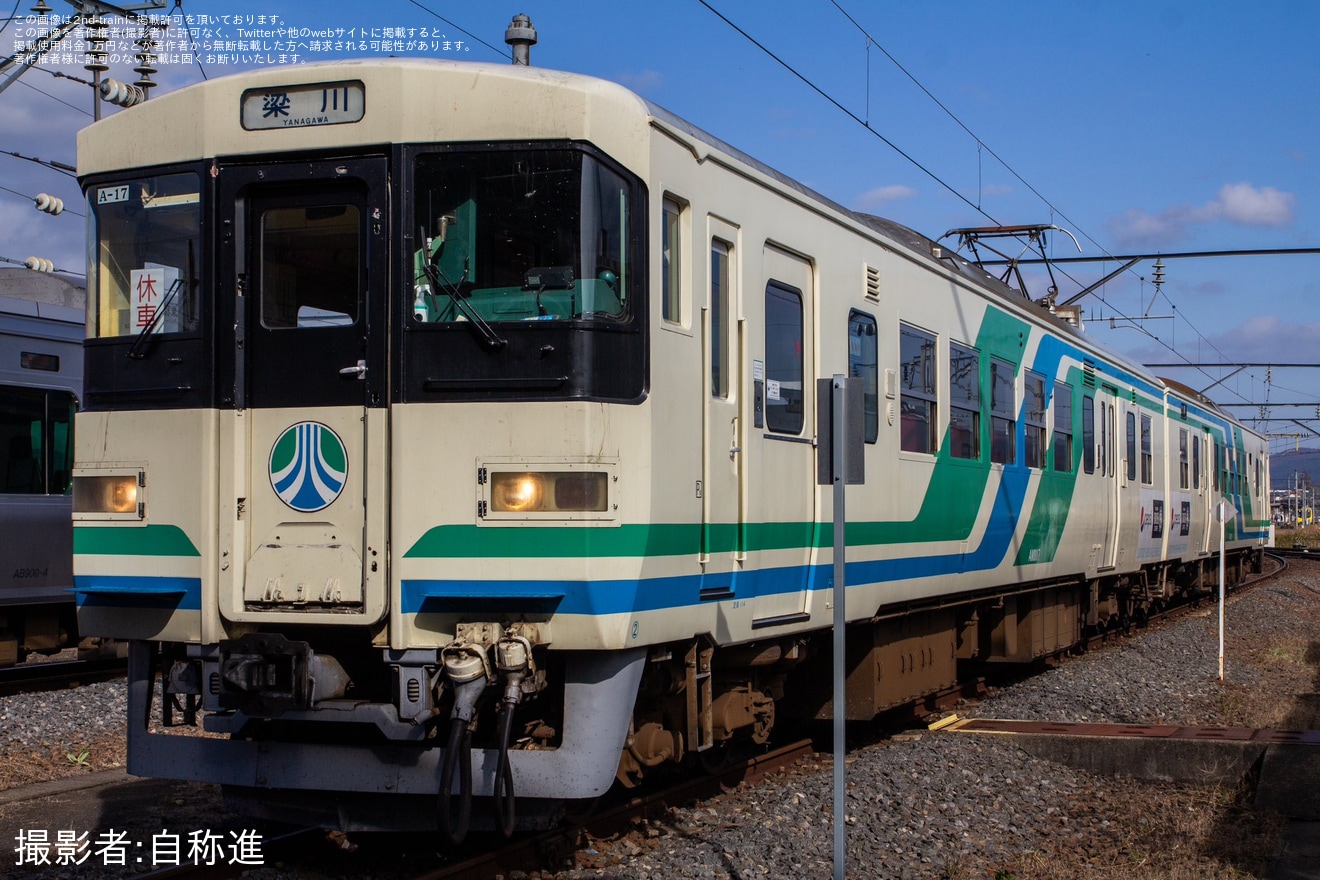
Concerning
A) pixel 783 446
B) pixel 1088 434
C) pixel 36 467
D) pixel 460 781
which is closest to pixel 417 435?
pixel 460 781

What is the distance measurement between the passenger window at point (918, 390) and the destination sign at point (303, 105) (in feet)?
14.3

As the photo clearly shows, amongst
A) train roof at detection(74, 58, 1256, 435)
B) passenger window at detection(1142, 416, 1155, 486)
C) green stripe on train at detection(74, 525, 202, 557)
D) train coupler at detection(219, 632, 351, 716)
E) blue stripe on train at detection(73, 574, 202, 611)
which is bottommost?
train coupler at detection(219, 632, 351, 716)

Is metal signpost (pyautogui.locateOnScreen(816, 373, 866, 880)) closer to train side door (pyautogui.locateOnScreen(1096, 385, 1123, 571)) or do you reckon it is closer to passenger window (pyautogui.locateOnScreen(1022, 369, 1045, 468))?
passenger window (pyautogui.locateOnScreen(1022, 369, 1045, 468))

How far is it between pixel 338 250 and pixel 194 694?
2012mm

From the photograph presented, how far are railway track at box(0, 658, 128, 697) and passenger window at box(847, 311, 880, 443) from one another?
7.48 metres

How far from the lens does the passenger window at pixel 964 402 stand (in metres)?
9.77

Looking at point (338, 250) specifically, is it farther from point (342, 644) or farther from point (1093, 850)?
point (1093, 850)

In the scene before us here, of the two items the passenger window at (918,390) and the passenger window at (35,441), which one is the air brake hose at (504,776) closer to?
the passenger window at (918,390)

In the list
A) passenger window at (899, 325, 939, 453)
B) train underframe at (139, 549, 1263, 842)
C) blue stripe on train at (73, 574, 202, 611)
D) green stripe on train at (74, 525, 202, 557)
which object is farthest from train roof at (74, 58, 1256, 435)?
passenger window at (899, 325, 939, 453)

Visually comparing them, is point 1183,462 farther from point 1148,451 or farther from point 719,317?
point 719,317

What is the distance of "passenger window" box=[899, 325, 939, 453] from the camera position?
8.87 meters

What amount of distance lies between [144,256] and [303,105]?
1.04m

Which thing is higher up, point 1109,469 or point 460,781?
point 1109,469

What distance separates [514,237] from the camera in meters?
5.55
